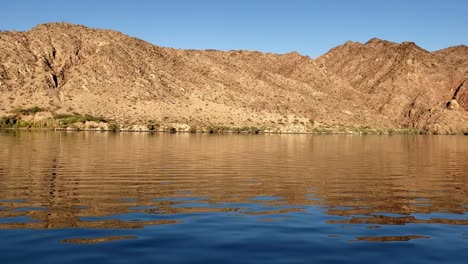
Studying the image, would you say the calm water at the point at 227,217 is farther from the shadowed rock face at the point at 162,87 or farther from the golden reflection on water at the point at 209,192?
the shadowed rock face at the point at 162,87

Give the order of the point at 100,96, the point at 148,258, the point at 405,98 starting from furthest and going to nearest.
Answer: the point at 405,98
the point at 100,96
the point at 148,258

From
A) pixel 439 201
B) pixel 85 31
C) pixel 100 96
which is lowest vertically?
pixel 439 201

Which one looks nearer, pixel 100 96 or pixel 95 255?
pixel 95 255

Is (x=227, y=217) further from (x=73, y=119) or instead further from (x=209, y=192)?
(x=73, y=119)

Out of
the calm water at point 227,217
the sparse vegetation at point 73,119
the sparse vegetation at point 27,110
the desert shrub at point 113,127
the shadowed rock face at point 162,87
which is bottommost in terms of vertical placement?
the calm water at point 227,217

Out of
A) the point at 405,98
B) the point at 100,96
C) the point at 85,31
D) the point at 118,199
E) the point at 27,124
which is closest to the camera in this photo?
the point at 118,199

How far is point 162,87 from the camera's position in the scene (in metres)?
145

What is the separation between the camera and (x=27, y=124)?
114438 mm

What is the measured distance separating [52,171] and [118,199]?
10287 mm

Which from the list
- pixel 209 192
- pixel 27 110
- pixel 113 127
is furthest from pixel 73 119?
pixel 209 192

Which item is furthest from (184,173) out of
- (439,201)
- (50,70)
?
(50,70)

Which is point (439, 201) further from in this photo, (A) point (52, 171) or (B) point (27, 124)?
(B) point (27, 124)

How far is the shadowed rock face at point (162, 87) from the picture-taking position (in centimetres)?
13188

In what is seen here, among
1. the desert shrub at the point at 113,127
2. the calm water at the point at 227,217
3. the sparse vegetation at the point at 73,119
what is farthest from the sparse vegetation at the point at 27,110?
the calm water at the point at 227,217
